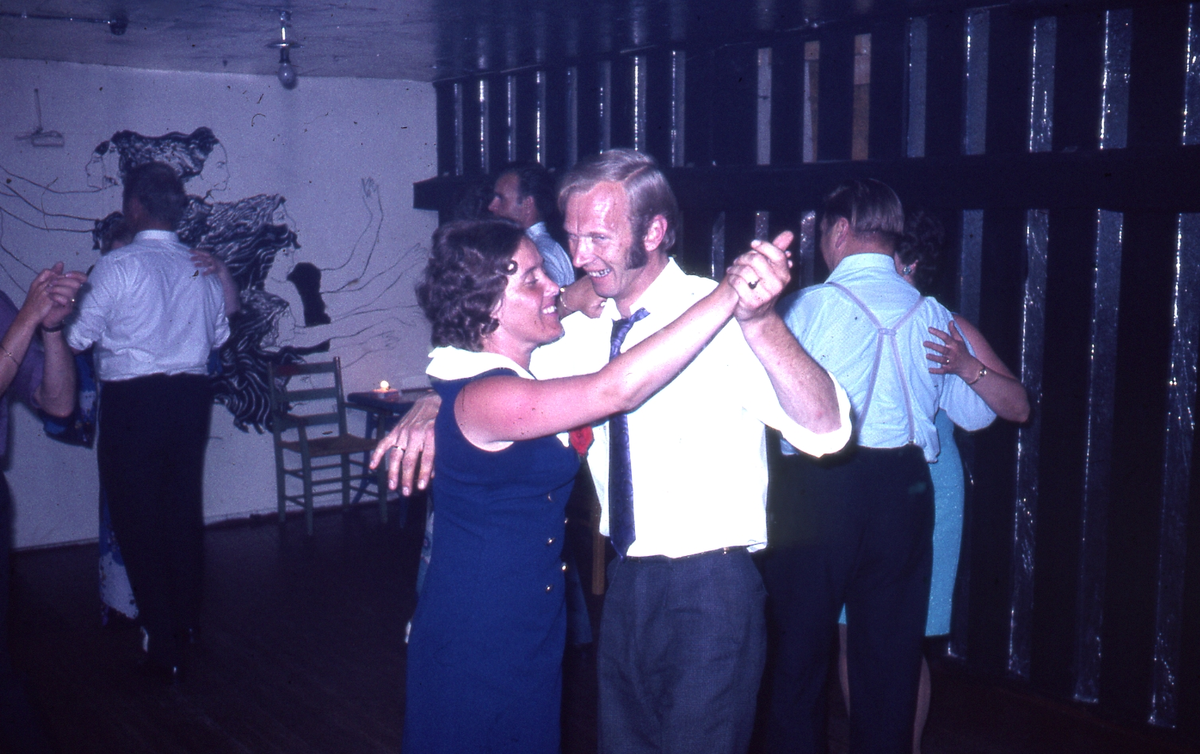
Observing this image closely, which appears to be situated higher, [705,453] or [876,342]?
[876,342]

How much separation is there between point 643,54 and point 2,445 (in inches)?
144

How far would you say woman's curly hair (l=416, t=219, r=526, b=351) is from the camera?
6.48 feet

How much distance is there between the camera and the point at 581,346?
7.50 ft

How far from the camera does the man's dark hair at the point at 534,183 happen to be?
4227 millimetres

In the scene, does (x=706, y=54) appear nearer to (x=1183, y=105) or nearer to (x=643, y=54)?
(x=643, y=54)

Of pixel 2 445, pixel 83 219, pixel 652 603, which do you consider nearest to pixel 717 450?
pixel 652 603

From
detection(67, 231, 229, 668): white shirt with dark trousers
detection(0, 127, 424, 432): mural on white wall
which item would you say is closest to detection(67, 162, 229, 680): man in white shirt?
detection(67, 231, 229, 668): white shirt with dark trousers

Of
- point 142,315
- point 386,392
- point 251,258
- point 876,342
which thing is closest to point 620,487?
point 876,342

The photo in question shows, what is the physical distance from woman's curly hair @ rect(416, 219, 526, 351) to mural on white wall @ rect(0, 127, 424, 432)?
15.0ft

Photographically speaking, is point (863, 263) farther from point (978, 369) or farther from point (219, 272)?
point (219, 272)

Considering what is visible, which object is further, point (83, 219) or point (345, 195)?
point (345, 195)

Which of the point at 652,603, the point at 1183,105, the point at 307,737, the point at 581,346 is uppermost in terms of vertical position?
the point at 1183,105

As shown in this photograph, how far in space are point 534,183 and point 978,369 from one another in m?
2.12

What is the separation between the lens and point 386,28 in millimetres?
4715
